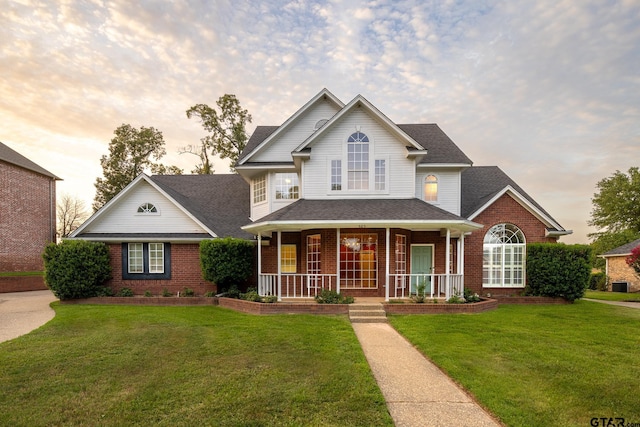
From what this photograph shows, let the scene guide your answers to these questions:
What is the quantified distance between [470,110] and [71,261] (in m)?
23.0

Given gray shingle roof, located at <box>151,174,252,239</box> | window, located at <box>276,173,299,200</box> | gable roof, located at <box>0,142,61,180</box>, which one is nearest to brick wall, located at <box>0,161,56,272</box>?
gable roof, located at <box>0,142,61,180</box>

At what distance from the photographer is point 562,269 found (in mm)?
12992

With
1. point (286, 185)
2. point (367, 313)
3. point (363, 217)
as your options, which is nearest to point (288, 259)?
point (286, 185)

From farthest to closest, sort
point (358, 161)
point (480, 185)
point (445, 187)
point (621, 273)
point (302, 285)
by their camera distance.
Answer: point (621, 273) < point (480, 185) < point (445, 187) < point (358, 161) < point (302, 285)

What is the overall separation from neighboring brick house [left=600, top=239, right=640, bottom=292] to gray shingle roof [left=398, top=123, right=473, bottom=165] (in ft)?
74.7

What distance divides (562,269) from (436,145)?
814 centimetres

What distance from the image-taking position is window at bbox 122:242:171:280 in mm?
13789

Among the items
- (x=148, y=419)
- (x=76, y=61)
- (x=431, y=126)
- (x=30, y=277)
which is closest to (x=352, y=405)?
(x=148, y=419)

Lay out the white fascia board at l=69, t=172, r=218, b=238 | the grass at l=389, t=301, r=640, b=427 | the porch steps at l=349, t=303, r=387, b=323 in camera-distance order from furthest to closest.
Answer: the white fascia board at l=69, t=172, r=218, b=238 < the porch steps at l=349, t=303, r=387, b=323 < the grass at l=389, t=301, r=640, b=427

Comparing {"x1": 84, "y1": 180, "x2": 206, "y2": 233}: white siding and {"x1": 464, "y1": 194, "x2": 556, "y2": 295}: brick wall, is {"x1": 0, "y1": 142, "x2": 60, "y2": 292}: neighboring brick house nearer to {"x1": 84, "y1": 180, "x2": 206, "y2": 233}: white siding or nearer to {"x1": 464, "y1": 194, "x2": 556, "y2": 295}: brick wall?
{"x1": 84, "y1": 180, "x2": 206, "y2": 233}: white siding

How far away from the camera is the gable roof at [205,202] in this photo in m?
13.7

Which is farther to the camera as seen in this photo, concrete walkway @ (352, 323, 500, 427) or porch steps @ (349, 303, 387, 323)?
porch steps @ (349, 303, 387, 323)

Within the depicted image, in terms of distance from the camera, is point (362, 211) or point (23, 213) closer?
point (362, 211)

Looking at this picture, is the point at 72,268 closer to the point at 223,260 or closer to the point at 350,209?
the point at 223,260
